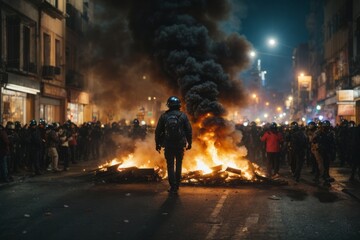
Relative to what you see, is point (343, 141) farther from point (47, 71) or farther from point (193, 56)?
point (47, 71)

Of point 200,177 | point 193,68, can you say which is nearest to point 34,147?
point 193,68

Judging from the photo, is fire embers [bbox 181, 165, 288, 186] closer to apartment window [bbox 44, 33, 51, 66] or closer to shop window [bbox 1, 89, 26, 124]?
shop window [bbox 1, 89, 26, 124]

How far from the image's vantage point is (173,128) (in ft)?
33.5

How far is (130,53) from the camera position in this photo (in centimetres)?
1906

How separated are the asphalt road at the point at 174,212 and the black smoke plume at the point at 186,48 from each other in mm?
3951

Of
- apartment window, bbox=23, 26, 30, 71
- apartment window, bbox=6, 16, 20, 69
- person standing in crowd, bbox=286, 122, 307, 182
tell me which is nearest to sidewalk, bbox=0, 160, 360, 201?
person standing in crowd, bbox=286, 122, 307, 182

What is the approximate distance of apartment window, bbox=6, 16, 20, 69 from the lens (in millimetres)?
23094

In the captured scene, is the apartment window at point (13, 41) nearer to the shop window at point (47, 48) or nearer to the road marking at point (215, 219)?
the shop window at point (47, 48)

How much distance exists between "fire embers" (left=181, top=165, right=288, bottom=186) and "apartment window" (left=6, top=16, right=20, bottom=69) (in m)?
13.8

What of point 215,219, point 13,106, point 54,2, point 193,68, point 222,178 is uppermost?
point 54,2

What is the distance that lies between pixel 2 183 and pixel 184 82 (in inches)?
231

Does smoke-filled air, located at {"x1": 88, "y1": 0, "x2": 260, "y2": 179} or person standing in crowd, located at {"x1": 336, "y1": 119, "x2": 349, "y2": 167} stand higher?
smoke-filled air, located at {"x1": 88, "y1": 0, "x2": 260, "y2": 179}

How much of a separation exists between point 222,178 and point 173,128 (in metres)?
2.46

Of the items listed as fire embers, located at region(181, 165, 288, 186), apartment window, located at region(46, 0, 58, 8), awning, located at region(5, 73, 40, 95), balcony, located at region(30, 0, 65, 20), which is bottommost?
fire embers, located at region(181, 165, 288, 186)
